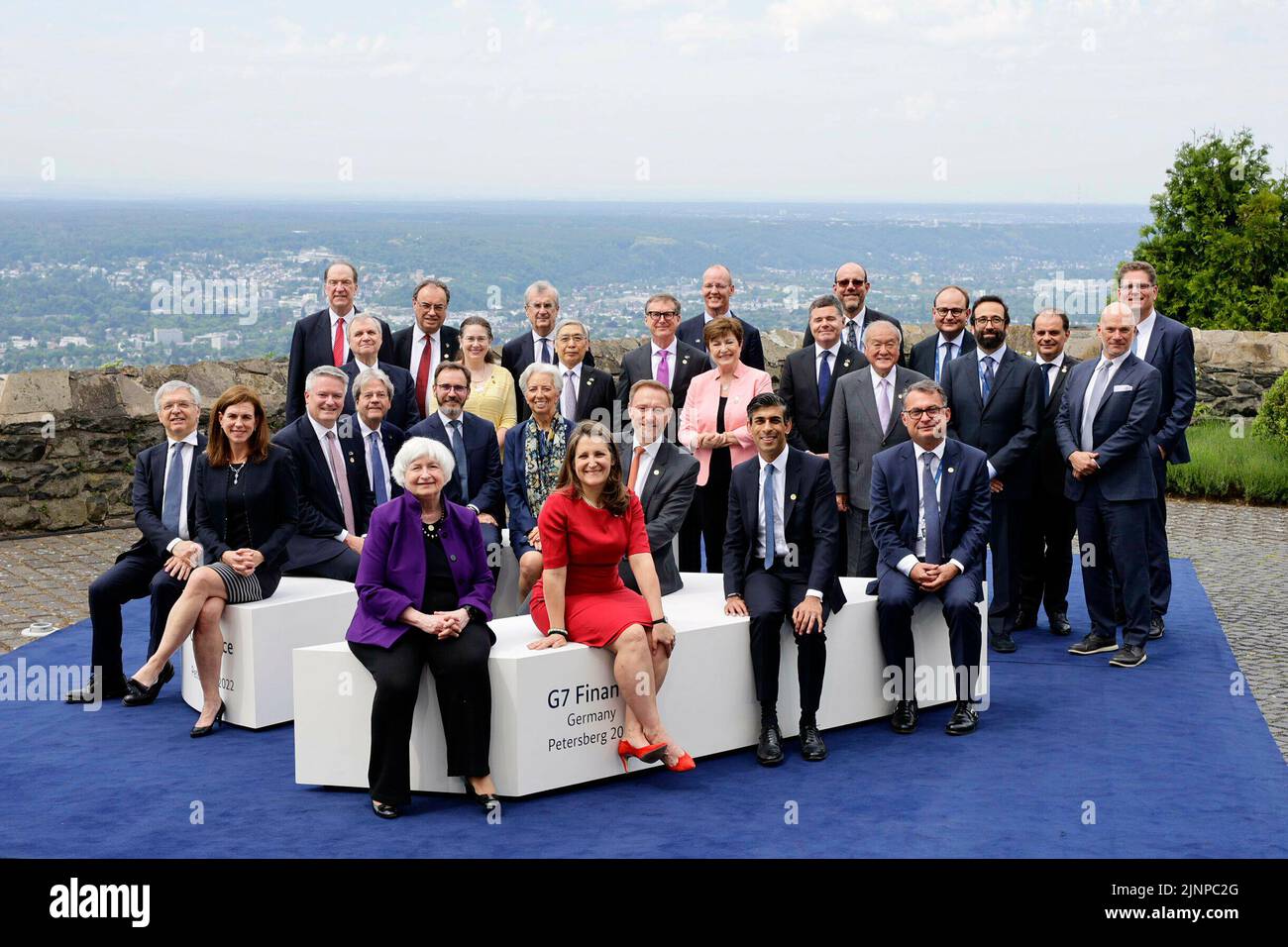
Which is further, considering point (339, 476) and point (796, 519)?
point (339, 476)

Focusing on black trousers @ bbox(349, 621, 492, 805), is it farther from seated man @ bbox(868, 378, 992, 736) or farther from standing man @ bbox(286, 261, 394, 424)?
standing man @ bbox(286, 261, 394, 424)

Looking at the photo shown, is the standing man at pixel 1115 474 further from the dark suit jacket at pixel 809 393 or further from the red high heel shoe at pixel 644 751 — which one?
the red high heel shoe at pixel 644 751

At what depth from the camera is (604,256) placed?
110 ft

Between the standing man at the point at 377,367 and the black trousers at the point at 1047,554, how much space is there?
12.2 ft

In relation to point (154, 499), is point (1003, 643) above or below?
below

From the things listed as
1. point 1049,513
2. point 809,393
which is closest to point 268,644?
point 809,393

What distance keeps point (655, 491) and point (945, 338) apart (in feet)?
8.11

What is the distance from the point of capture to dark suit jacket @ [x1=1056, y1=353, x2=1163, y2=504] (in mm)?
7973

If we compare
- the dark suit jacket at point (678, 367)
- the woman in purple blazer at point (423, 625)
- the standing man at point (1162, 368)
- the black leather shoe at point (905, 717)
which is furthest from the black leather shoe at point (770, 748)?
the standing man at point (1162, 368)

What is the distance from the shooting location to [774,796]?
19.1 feet

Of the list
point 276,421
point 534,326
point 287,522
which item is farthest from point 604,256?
point 287,522

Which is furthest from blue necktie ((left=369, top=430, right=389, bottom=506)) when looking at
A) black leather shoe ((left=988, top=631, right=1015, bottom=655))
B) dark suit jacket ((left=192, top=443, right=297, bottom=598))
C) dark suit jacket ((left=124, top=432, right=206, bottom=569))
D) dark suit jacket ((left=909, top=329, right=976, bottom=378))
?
black leather shoe ((left=988, top=631, right=1015, bottom=655))

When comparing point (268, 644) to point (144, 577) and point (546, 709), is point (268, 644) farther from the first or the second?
point (546, 709)

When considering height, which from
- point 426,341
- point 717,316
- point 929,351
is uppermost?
point 717,316
